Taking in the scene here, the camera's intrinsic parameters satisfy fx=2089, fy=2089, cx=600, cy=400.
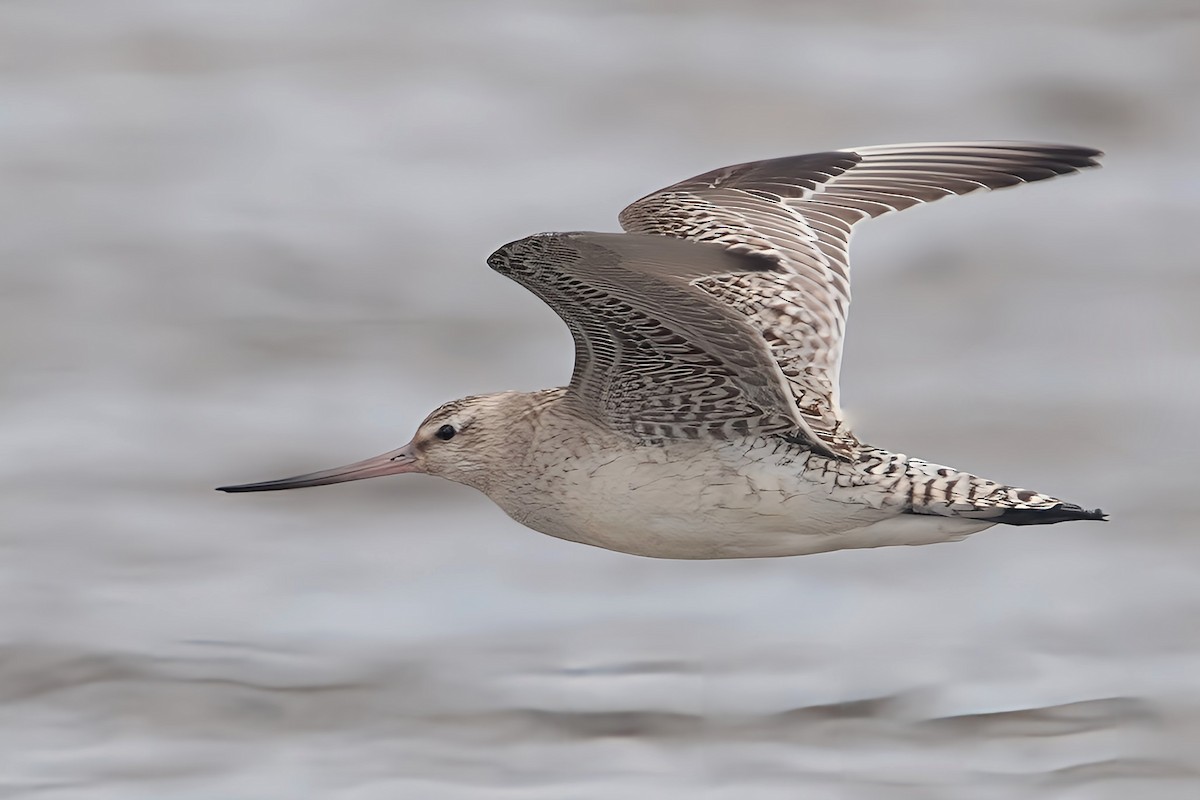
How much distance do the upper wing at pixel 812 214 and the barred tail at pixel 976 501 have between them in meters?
0.35

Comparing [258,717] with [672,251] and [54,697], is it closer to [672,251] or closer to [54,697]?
[54,697]

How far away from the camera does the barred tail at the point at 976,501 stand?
5867 mm

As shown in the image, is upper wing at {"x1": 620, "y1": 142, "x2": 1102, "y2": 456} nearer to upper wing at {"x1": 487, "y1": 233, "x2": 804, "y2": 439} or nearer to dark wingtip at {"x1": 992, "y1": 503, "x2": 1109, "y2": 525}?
upper wing at {"x1": 487, "y1": 233, "x2": 804, "y2": 439}

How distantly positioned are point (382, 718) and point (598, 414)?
16.3 ft

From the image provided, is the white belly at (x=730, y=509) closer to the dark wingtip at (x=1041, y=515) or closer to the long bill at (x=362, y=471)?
the dark wingtip at (x=1041, y=515)

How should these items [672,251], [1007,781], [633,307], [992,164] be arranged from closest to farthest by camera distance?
[672,251] < [633,307] < [992,164] < [1007,781]

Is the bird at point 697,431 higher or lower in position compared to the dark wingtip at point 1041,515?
higher

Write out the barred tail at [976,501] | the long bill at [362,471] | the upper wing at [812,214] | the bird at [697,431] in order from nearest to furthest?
the bird at [697,431]
the barred tail at [976,501]
the upper wing at [812,214]
the long bill at [362,471]

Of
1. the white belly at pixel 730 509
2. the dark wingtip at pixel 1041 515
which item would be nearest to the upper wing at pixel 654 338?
the white belly at pixel 730 509

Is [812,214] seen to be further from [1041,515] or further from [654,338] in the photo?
[1041,515]

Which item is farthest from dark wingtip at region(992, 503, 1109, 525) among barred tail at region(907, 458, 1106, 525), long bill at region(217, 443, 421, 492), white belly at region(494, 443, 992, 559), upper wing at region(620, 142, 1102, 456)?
long bill at region(217, 443, 421, 492)

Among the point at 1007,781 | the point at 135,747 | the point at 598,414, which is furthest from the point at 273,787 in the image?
the point at 598,414

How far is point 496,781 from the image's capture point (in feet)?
32.9

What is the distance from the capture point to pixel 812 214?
23.8ft
